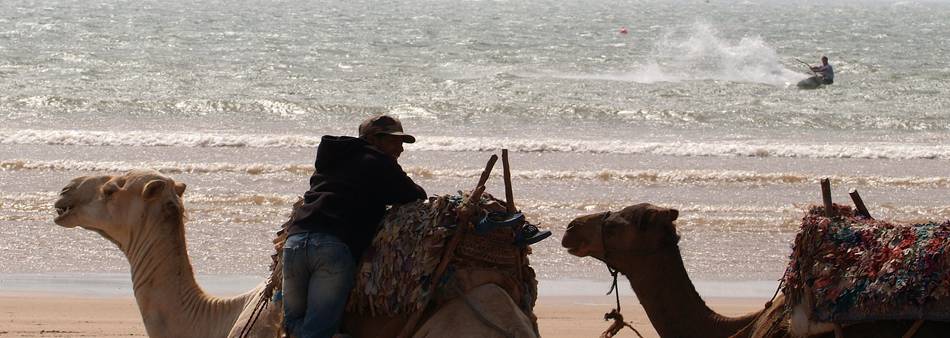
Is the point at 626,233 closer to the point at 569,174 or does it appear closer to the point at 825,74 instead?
the point at 569,174

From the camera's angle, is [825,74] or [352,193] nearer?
[352,193]

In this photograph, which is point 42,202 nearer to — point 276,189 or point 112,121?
point 276,189

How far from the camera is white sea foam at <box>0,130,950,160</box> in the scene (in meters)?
22.2

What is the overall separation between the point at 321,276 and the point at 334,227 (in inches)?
8.8

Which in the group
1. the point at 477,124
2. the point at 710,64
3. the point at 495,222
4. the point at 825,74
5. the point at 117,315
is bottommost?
the point at 710,64

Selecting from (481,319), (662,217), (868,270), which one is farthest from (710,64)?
(481,319)

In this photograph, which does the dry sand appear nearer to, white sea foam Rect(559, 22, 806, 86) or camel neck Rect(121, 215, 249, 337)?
camel neck Rect(121, 215, 249, 337)

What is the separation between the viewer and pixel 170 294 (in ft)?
22.6

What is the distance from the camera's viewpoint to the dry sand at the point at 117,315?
10.2 metres

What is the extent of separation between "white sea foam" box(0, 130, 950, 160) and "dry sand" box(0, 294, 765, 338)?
1089 cm

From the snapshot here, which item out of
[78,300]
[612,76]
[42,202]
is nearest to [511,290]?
[78,300]

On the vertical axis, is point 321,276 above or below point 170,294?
above

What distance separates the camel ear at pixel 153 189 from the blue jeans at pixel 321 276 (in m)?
0.93

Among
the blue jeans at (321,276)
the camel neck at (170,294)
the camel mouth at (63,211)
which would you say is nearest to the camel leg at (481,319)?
the blue jeans at (321,276)
